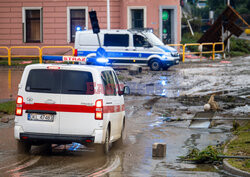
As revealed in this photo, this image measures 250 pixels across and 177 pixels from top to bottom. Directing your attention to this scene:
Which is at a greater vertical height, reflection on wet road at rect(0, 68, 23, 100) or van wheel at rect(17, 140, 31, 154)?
reflection on wet road at rect(0, 68, 23, 100)

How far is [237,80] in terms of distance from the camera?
25.7m

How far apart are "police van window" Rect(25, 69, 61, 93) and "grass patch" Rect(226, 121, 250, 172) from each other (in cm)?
322

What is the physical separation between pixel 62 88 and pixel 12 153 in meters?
1.62

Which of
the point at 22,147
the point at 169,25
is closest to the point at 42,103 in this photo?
the point at 22,147

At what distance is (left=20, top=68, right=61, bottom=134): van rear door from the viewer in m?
10.5

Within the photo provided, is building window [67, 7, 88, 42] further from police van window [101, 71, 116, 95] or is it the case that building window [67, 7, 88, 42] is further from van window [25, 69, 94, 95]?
van window [25, 69, 94, 95]

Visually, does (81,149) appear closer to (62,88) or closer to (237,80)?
(62,88)

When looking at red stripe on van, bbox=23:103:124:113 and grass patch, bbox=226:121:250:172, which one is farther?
red stripe on van, bbox=23:103:124:113

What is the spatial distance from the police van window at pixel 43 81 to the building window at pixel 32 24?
2848cm

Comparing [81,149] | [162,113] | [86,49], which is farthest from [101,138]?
[86,49]

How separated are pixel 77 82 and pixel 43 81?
0.59 meters

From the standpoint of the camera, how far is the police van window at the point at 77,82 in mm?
10531

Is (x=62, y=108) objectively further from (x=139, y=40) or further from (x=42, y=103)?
(x=139, y=40)

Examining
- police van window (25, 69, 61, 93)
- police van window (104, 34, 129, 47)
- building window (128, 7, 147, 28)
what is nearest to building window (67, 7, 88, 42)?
building window (128, 7, 147, 28)
